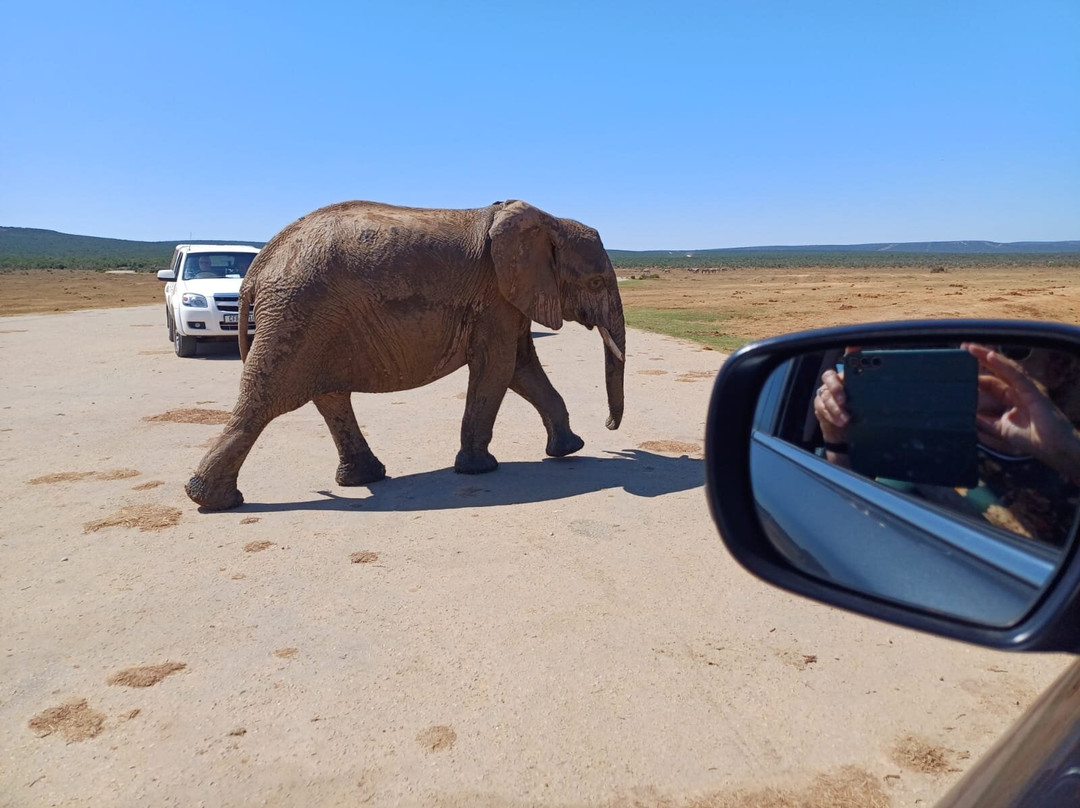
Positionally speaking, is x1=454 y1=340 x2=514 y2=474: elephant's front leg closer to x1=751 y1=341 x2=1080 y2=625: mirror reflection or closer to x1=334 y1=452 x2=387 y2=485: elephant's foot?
x1=334 y1=452 x2=387 y2=485: elephant's foot

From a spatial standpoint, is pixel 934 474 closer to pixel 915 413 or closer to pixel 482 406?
pixel 915 413

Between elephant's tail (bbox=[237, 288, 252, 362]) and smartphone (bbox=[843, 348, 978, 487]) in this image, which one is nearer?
smartphone (bbox=[843, 348, 978, 487])

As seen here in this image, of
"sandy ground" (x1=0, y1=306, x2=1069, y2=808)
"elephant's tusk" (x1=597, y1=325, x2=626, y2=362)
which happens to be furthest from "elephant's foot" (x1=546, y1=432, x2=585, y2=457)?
"elephant's tusk" (x1=597, y1=325, x2=626, y2=362)

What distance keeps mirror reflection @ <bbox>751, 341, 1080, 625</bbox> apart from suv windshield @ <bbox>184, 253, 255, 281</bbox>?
1536 cm

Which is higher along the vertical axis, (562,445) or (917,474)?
(917,474)

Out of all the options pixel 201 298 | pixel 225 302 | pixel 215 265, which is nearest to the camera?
pixel 201 298

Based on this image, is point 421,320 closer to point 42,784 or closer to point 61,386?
point 42,784

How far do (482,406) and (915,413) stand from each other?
17.5ft

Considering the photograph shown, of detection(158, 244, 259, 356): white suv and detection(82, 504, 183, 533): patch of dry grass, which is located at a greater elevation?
detection(158, 244, 259, 356): white suv

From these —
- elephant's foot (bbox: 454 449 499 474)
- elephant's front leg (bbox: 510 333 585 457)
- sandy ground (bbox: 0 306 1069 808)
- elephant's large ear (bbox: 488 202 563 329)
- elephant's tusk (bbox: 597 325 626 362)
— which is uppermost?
elephant's large ear (bbox: 488 202 563 329)

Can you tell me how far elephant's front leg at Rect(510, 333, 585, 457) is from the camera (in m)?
7.32

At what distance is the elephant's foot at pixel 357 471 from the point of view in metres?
6.56

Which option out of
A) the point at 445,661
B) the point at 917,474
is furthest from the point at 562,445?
the point at 917,474

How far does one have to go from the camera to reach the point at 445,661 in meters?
3.62
